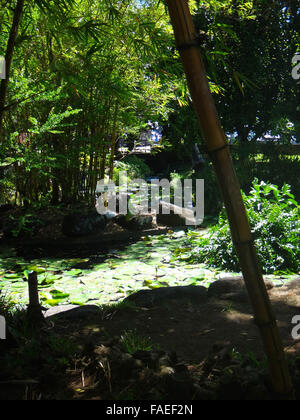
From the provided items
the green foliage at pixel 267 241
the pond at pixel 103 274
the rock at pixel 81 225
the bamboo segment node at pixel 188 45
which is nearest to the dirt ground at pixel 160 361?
the pond at pixel 103 274

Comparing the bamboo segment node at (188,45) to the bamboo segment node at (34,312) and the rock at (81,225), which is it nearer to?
the bamboo segment node at (34,312)

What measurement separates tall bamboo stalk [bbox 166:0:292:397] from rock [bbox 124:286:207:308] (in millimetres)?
1606

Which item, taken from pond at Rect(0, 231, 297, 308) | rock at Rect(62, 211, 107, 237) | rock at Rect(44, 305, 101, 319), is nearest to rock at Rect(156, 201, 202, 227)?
rock at Rect(62, 211, 107, 237)

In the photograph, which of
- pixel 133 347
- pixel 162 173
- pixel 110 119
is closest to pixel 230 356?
pixel 133 347

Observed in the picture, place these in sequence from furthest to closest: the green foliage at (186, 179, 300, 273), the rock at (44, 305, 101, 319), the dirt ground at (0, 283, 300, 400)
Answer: the green foliage at (186, 179, 300, 273) → the rock at (44, 305, 101, 319) → the dirt ground at (0, 283, 300, 400)

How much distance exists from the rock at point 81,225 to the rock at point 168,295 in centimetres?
334

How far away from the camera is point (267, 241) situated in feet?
14.7

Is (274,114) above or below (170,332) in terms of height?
above

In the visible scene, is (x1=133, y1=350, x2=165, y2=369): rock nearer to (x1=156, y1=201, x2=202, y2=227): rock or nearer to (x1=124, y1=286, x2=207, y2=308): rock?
(x1=124, y1=286, x2=207, y2=308): rock

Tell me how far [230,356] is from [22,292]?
255 centimetres

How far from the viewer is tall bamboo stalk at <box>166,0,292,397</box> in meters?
1.46

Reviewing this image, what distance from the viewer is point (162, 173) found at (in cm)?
1395

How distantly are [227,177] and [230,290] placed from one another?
2.03 meters

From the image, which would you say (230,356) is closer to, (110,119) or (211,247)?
(211,247)
